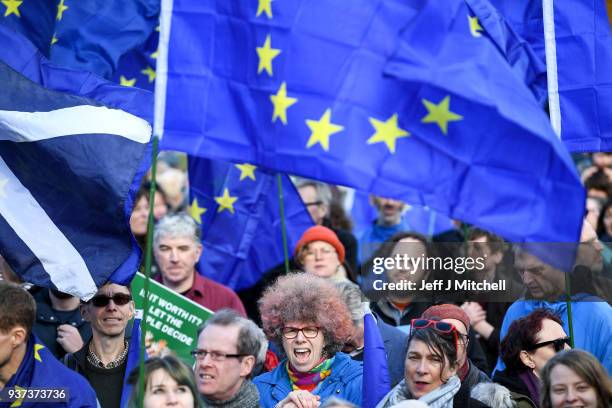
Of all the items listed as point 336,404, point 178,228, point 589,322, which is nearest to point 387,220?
→ point 178,228

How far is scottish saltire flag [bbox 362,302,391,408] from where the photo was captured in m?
7.20

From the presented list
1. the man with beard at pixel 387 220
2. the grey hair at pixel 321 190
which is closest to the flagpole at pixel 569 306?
the man with beard at pixel 387 220

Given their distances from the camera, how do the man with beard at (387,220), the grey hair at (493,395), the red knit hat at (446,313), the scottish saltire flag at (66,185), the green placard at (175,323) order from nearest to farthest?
the grey hair at (493,395), the red knit hat at (446,313), the scottish saltire flag at (66,185), the green placard at (175,323), the man with beard at (387,220)

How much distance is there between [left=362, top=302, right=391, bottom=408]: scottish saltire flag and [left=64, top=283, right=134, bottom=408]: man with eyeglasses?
5.11 ft

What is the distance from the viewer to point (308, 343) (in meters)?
7.53

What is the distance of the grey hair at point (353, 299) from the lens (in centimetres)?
832

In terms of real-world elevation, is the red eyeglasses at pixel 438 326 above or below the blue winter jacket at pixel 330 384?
above

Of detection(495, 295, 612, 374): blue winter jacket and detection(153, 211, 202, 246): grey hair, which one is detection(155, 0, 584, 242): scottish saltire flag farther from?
detection(153, 211, 202, 246): grey hair

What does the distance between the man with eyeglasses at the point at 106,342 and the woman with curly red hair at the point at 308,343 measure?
90 cm

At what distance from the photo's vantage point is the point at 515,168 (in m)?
7.07

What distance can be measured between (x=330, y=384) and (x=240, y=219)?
357cm

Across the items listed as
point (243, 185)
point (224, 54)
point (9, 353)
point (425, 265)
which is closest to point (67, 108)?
point (224, 54)

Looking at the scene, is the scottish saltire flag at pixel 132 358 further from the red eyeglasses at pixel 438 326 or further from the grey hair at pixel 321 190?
the grey hair at pixel 321 190

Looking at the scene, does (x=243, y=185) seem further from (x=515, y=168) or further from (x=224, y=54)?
(x=515, y=168)
